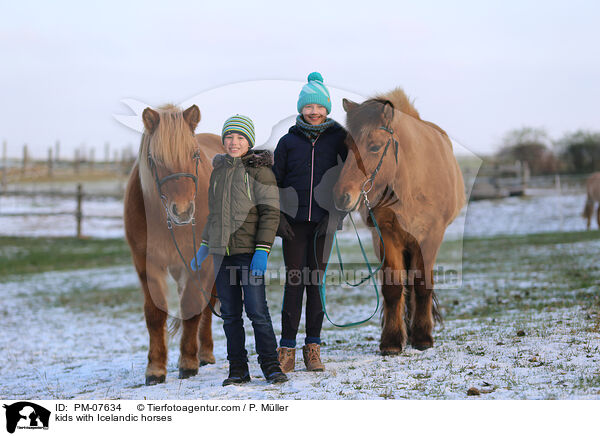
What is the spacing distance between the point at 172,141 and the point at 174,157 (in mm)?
110

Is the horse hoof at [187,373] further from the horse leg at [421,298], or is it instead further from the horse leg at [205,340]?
the horse leg at [421,298]

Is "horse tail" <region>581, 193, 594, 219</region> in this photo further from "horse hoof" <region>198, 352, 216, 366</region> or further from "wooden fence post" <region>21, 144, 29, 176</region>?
"wooden fence post" <region>21, 144, 29, 176</region>

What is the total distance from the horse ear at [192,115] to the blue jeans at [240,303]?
921mm

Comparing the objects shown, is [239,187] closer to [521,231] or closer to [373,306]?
[373,306]

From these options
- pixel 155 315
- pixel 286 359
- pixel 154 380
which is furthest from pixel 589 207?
pixel 154 380

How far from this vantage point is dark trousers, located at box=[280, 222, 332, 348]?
3.67 meters

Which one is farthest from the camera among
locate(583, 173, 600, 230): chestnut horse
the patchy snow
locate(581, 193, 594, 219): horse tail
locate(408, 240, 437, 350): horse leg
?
the patchy snow

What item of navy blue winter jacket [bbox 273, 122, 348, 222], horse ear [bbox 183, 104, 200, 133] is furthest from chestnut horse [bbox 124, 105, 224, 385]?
navy blue winter jacket [bbox 273, 122, 348, 222]

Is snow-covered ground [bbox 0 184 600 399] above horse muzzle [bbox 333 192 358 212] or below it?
below

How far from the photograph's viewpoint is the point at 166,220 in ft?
12.5

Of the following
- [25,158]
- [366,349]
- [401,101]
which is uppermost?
[25,158]
